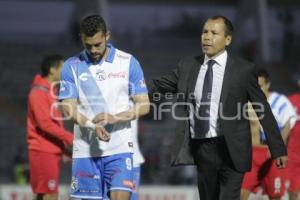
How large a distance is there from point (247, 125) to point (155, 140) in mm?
17124

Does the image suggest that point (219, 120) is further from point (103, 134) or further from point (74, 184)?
point (74, 184)

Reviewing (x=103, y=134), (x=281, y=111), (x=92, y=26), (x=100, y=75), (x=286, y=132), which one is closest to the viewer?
(x=103, y=134)

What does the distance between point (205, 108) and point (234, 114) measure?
0.83 ft

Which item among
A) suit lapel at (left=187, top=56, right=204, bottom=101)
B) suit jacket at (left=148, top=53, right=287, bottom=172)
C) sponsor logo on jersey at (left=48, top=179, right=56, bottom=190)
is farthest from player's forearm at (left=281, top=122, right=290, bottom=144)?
suit lapel at (left=187, top=56, right=204, bottom=101)

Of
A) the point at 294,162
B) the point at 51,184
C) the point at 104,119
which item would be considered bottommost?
the point at 51,184

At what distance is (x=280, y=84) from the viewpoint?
30219 millimetres

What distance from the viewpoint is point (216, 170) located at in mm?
7660

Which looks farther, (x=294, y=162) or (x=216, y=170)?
(x=294, y=162)

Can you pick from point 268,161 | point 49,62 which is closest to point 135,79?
point 49,62

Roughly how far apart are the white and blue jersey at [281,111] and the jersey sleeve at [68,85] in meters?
3.73

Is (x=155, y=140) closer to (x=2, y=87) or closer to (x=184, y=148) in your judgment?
(x=2, y=87)

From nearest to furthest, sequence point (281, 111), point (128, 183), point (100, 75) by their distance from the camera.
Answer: point (128, 183) → point (100, 75) → point (281, 111)

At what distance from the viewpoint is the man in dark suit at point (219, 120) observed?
24.9 feet

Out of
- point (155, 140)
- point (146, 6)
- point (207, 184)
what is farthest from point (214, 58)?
point (146, 6)
